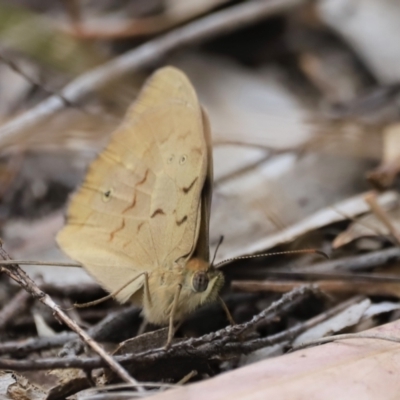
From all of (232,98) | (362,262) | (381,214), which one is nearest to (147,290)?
(362,262)

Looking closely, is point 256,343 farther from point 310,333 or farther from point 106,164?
point 106,164

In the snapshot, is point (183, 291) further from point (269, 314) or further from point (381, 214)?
point (381, 214)

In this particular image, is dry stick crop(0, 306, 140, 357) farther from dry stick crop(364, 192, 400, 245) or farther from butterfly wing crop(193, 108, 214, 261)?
dry stick crop(364, 192, 400, 245)

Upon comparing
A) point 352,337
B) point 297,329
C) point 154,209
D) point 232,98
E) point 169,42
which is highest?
point 169,42

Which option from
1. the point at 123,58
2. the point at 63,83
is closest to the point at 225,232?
the point at 123,58

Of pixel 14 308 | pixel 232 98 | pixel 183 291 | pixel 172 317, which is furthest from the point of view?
pixel 232 98

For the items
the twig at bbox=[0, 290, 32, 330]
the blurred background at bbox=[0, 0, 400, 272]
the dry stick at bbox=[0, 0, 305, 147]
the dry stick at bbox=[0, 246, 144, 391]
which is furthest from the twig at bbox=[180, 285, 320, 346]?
the dry stick at bbox=[0, 0, 305, 147]
